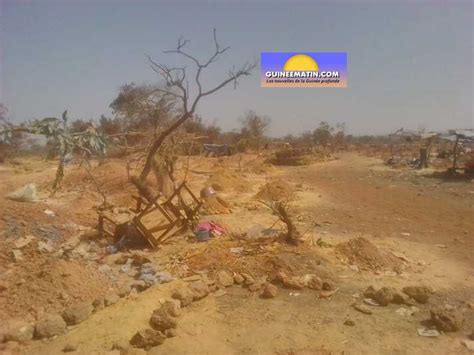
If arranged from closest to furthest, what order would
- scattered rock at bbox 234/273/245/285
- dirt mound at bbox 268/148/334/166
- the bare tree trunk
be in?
scattered rock at bbox 234/273/245/285, the bare tree trunk, dirt mound at bbox 268/148/334/166

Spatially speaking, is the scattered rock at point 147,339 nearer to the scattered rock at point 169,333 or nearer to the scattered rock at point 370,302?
the scattered rock at point 169,333

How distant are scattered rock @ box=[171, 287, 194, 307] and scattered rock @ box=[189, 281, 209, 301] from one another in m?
0.06

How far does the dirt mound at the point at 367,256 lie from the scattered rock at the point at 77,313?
11.3 ft

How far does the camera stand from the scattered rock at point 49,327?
376cm

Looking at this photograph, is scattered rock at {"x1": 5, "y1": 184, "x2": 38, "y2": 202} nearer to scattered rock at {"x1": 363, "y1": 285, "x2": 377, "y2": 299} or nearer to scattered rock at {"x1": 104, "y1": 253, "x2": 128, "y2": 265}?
scattered rock at {"x1": 104, "y1": 253, "x2": 128, "y2": 265}

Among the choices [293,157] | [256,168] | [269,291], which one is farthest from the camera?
[293,157]

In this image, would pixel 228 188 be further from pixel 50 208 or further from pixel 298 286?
pixel 298 286

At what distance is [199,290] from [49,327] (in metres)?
1.57

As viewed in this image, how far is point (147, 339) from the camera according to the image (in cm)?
352

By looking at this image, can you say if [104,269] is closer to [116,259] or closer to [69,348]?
[116,259]

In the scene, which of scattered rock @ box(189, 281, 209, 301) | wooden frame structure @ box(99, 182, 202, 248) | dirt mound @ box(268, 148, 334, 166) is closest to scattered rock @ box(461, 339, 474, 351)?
scattered rock @ box(189, 281, 209, 301)

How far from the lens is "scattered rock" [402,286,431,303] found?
4301 mm

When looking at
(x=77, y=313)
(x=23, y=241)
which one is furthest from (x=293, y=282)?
(x=23, y=241)

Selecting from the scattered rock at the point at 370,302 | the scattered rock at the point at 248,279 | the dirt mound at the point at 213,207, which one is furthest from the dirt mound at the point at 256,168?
the scattered rock at the point at 370,302
